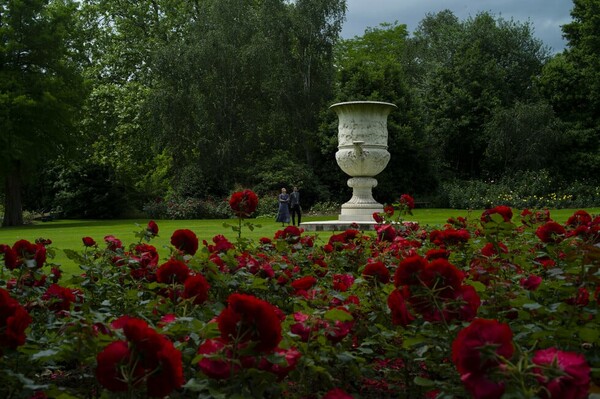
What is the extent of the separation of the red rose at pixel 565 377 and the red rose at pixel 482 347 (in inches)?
3.0

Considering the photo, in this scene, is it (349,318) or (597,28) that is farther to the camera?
(597,28)

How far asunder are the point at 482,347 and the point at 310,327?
794 mm

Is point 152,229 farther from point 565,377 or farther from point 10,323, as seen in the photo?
point 565,377

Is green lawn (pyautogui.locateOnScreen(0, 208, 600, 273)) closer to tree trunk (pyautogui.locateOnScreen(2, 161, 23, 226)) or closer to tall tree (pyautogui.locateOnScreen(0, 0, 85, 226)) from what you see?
tall tree (pyautogui.locateOnScreen(0, 0, 85, 226))

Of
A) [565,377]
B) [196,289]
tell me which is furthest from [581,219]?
[565,377]

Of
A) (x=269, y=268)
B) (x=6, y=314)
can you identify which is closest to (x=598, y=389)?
(x=6, y=314)

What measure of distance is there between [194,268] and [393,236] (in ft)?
6.12

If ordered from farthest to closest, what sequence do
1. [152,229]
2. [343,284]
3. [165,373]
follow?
[152,229]
[343,284]
[165,373]

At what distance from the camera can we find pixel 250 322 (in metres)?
1.53

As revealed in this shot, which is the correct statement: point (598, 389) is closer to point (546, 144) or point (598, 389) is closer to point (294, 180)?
point (294, 180)

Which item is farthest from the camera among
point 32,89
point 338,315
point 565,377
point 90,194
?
point 90,194

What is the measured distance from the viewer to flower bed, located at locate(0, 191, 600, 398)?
1.42 metres

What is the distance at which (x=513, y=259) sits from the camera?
362cm

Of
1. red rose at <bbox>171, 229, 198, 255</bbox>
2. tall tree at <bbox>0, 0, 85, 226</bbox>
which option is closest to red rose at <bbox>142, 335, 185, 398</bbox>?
red rose at <bbox>171, 229, 198, 255</bbox>
